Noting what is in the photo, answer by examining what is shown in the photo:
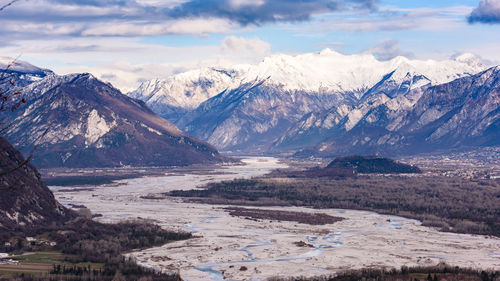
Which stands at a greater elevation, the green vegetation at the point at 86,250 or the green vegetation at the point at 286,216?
the green vegetation at the point at 86,250

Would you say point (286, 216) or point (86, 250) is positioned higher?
point (86, 250)

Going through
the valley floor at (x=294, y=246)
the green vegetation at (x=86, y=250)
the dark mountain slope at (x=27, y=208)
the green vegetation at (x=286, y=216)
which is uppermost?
the dark mountain slope at (x=27, y=208)

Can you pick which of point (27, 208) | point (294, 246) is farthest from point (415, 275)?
point (27, 208)

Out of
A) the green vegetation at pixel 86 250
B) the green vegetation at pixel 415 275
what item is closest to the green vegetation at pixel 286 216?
the green vegetation at pixel 86 250

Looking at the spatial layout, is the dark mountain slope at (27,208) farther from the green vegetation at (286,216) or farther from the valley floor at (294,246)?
the green vegetation at (286,216)

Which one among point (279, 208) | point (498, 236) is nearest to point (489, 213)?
point (498, 236)

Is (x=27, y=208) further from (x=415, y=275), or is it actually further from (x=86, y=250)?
(x=415, y=275)

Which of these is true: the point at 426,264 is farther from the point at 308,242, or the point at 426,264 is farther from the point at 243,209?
the point at 243,209

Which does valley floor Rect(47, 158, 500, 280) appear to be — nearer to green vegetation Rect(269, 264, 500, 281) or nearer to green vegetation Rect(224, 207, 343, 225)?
green vegetation Rect(224, 207, 343, 225)
